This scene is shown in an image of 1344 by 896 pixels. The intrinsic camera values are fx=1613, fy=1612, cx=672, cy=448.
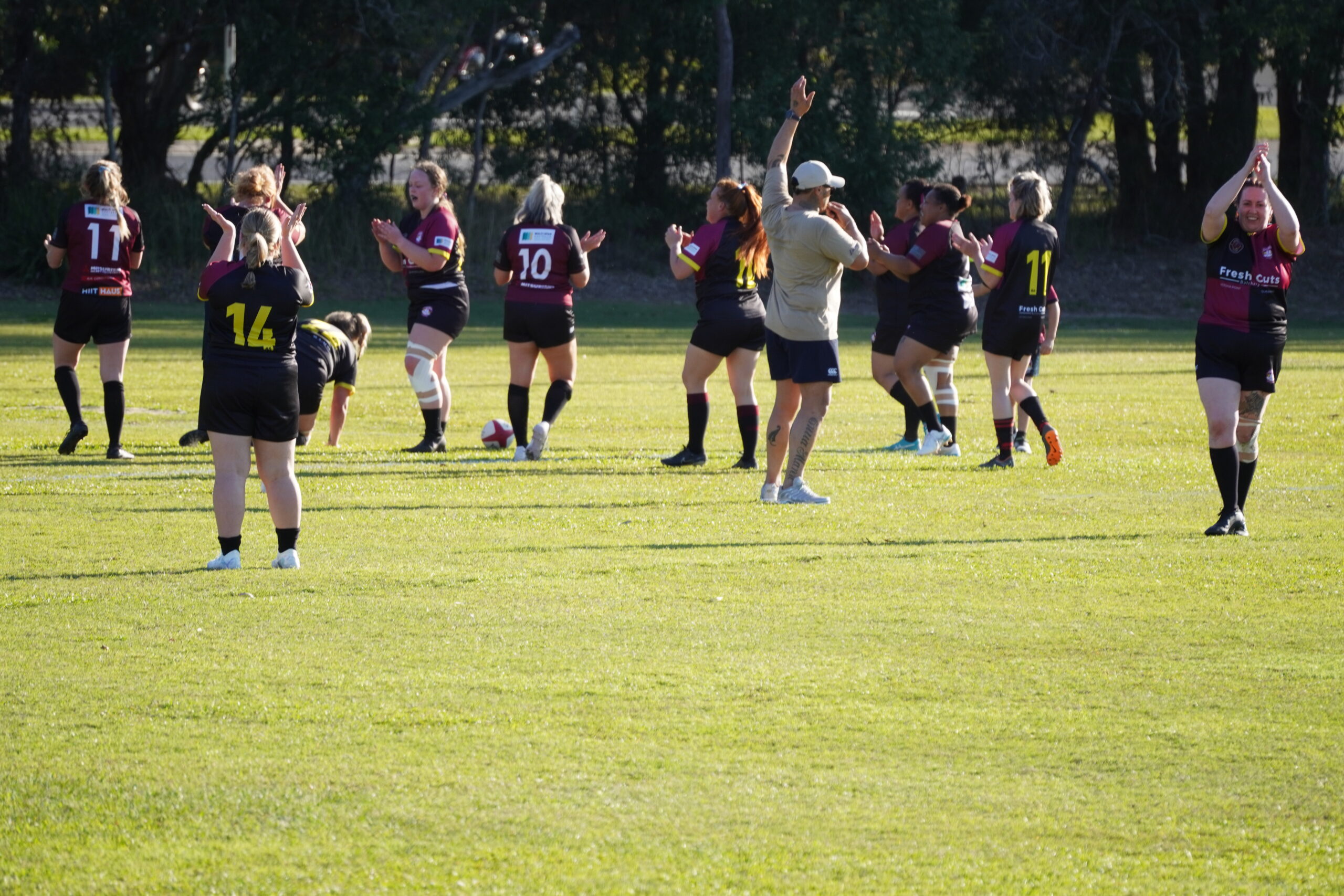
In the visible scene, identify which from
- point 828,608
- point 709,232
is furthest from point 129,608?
point 709,232

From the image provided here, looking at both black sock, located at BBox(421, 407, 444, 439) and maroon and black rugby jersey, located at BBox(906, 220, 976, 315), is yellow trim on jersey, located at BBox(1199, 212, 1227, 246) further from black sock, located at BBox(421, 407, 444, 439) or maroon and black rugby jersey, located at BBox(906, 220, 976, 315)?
black sock, located at BBox(421, 407, 444, 439)

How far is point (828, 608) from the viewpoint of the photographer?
6.79 meters

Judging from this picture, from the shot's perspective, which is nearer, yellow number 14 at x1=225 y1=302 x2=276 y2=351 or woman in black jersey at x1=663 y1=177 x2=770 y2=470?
yellow number 14 at x1=225 y1=302 x2=276 y2=351

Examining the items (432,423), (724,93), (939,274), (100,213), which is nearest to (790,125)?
(939,274)

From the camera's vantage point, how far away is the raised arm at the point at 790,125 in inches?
350

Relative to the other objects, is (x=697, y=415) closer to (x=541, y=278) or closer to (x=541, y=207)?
(x=541, y=278)

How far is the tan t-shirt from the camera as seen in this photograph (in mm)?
9102

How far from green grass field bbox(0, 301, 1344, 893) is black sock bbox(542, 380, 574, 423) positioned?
0.94m

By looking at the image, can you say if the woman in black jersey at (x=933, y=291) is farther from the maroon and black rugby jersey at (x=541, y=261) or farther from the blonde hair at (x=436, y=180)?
the blonde hair at (x=436, y=180)

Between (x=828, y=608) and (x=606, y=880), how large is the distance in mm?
2980

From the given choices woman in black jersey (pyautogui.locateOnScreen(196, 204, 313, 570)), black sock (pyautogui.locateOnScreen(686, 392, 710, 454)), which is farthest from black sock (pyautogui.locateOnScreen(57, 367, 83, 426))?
woman in black jersey (pyautogui.locateOnScreen(196, 204, 313, 570))

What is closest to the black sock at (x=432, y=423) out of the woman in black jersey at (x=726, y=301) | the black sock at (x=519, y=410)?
the black sock at (x=519, y=410)

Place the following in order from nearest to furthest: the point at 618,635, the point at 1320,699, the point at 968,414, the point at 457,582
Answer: the point at 1320,699, the point at 618,635, the point at 457,582, the point at 968,414

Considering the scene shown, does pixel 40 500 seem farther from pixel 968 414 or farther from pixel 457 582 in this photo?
pixel 968 414
